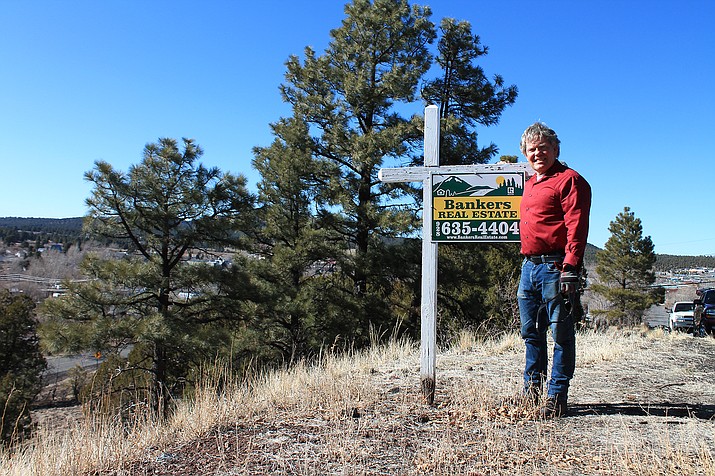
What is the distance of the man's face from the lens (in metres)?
3.51

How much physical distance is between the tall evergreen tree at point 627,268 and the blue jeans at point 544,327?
1595 inches

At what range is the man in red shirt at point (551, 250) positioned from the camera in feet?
10.7

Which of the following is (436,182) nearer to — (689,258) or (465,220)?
(465,220)

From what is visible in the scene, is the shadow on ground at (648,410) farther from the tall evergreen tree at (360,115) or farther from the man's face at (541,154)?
the tall evergreen tree at (360,115)

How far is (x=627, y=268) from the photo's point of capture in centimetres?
4184

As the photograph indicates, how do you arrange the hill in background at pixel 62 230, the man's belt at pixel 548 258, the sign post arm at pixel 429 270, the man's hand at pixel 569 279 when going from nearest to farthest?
the man's hand at pixel 569 279, the man's belt at pixel 548 258, the sign post arm at pixel 429 270, the hill in background at pixel 62 230

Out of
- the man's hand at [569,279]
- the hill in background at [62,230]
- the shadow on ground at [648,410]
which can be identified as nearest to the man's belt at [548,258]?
the man's hand at [569,279]

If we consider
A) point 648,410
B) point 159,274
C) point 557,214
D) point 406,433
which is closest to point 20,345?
point 159,274

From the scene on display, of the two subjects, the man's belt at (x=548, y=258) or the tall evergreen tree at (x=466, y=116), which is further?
the tall evergreen tree at (x=466, y=116)

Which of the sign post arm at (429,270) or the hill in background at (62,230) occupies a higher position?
the hill in background at (62,230)

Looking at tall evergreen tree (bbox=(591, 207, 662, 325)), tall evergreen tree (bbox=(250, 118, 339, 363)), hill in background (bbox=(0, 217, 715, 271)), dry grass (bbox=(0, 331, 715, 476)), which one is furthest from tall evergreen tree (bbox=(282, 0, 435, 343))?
hill in background (bbox=(0, 217, 715, 271))

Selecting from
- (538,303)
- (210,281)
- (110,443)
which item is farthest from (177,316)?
(538,303)

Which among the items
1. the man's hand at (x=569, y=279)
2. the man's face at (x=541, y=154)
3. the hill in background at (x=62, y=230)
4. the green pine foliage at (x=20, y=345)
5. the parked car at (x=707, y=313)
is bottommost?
the green pine foliage at (x=20, y=345)

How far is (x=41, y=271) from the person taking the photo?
7250 centimetres
